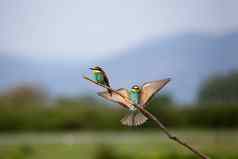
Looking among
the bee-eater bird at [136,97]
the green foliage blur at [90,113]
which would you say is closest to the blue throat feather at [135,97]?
the bee-eater bird at [136,97]

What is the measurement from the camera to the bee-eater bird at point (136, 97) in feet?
1.54

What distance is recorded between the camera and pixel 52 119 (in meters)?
11.5

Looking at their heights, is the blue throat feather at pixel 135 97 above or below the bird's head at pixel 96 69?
below

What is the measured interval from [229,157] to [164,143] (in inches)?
133

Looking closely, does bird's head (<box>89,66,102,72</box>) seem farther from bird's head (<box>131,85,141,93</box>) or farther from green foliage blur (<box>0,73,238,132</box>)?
green foliage blur (<box>0,73,238,132</box>)

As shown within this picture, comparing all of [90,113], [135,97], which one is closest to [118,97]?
[135,97]

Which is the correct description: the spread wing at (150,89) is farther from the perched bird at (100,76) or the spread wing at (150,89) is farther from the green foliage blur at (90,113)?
the green foliage blur at (90,113)

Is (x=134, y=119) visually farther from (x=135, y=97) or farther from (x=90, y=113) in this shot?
(x=90, y=113)

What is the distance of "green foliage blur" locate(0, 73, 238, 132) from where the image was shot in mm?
11367

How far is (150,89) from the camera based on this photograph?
0.48 metres

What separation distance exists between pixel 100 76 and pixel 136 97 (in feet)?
0.09

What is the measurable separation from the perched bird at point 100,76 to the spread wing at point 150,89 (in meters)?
0.02

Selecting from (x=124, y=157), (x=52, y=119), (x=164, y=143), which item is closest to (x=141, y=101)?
(x=124, y=157)

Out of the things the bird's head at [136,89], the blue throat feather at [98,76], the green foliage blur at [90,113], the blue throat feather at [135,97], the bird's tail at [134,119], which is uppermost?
the blue throat feather at [98,76]
